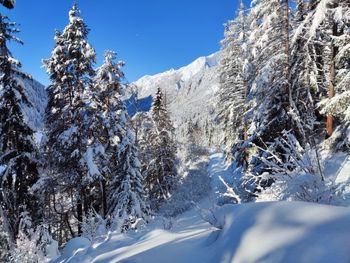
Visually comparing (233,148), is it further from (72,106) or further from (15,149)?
(15,149)

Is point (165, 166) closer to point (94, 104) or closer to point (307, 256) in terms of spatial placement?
point (94, 104)

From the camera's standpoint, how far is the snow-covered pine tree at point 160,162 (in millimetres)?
29516

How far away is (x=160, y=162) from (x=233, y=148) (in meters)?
6.15

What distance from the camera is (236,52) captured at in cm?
2681

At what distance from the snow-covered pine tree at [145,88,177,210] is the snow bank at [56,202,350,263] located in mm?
25070

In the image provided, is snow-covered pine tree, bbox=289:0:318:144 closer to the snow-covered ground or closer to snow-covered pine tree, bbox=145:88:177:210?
the snow-covered ground

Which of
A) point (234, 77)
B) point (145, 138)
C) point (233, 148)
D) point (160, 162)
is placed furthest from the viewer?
point (145, 138)

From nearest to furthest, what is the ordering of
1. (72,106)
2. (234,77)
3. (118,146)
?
(72,106) < (118,146) < (234,77)

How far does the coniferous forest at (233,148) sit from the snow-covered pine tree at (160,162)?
1644 millimetres

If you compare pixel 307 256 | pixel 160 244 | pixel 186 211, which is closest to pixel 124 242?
pixel 160 244

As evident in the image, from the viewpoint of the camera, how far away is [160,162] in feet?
96.2

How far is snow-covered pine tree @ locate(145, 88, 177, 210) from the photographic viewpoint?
96.8ft

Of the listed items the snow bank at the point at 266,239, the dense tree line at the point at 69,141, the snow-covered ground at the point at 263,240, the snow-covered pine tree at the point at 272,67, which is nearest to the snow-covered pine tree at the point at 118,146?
the dense tree line at the point at 69,141

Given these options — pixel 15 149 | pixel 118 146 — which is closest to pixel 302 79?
pixel 118 146
